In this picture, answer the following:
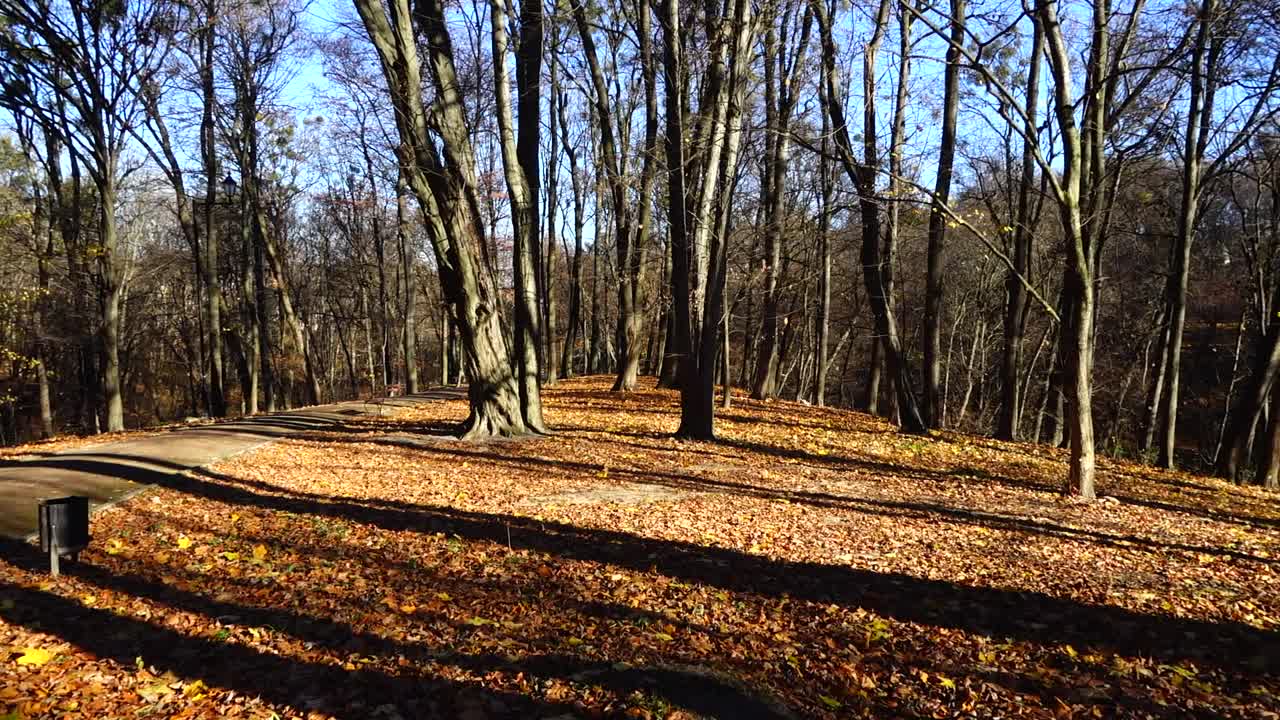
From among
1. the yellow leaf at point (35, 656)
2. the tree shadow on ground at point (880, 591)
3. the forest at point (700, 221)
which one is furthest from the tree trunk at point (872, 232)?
the yellow leaf at point (35, 656)

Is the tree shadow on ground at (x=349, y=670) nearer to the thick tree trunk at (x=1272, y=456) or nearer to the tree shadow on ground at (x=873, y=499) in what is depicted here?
the tree shadow on ground at (x=873, y=499)

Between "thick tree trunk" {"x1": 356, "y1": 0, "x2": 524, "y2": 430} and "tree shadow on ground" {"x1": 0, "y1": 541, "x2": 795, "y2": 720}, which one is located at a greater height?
"thick tree trunk" {"x1": 356, "y1": 0, "x2": 524, "y2": 430}

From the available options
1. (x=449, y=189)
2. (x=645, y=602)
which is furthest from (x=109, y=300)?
(x=645, y=602)

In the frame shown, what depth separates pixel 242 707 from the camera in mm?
3434

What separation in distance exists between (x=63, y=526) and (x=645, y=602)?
4.31m

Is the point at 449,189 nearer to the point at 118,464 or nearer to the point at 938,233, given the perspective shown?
the point at 118,464

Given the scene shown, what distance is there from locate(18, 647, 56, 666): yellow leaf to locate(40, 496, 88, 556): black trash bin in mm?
1449

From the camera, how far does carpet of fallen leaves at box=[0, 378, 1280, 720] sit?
11.8ft

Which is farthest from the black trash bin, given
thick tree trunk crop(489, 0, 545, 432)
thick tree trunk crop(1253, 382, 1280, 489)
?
thick tree trunk crop(1253, 382, 1280, 489)

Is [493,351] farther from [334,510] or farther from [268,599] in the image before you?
[268,599]

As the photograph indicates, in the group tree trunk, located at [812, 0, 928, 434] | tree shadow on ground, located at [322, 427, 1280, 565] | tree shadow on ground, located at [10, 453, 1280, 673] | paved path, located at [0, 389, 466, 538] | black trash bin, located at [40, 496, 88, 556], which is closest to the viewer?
tree shadow on ground, located at [10, 453, 1280, 673]

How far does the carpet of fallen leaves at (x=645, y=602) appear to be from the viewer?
3600mm

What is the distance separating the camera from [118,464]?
360 inches

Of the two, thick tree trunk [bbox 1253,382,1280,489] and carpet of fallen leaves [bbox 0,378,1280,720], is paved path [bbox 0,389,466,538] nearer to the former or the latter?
carpet of fallen leaves [bbox 0,378,1280,720]
